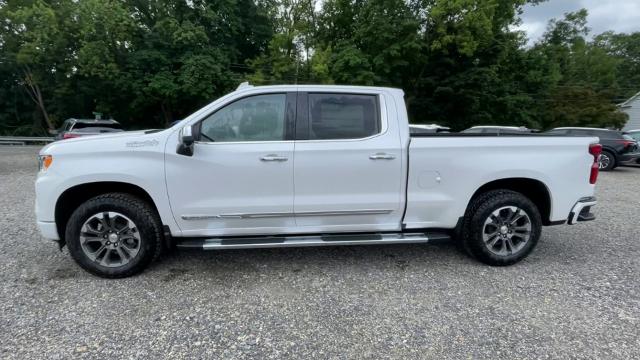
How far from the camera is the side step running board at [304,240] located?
10.7 feet

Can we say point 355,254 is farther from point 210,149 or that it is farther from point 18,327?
point 18,327

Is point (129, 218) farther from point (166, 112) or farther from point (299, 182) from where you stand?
point (166, 112)

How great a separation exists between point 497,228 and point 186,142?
10.9ft

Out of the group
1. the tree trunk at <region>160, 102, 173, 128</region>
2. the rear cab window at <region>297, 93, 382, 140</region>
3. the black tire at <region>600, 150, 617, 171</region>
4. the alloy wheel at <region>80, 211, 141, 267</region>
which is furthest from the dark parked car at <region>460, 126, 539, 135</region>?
the tree trunk at <region>160, 102, 173, 128</region>

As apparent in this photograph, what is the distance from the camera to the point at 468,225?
12.0 feet

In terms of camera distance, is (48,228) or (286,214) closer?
(48,228)

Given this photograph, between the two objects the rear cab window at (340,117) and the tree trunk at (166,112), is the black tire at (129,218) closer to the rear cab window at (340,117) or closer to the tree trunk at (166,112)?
the rear cab window at (340,117)

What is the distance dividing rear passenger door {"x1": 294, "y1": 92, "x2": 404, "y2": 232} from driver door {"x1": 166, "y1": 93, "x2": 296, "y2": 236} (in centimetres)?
14

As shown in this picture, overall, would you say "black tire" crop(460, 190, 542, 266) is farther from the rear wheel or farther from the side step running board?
the rear wheel

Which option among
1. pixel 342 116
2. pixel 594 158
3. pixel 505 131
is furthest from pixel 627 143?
pixel 342 116

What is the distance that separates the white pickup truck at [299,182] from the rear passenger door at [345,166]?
0.01m

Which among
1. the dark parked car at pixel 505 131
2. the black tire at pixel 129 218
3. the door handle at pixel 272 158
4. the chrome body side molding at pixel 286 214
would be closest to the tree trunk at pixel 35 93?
the black tire at pixel 129 218

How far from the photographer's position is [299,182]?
11.0 feet

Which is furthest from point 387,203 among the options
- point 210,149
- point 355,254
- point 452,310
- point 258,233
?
point 210,149
